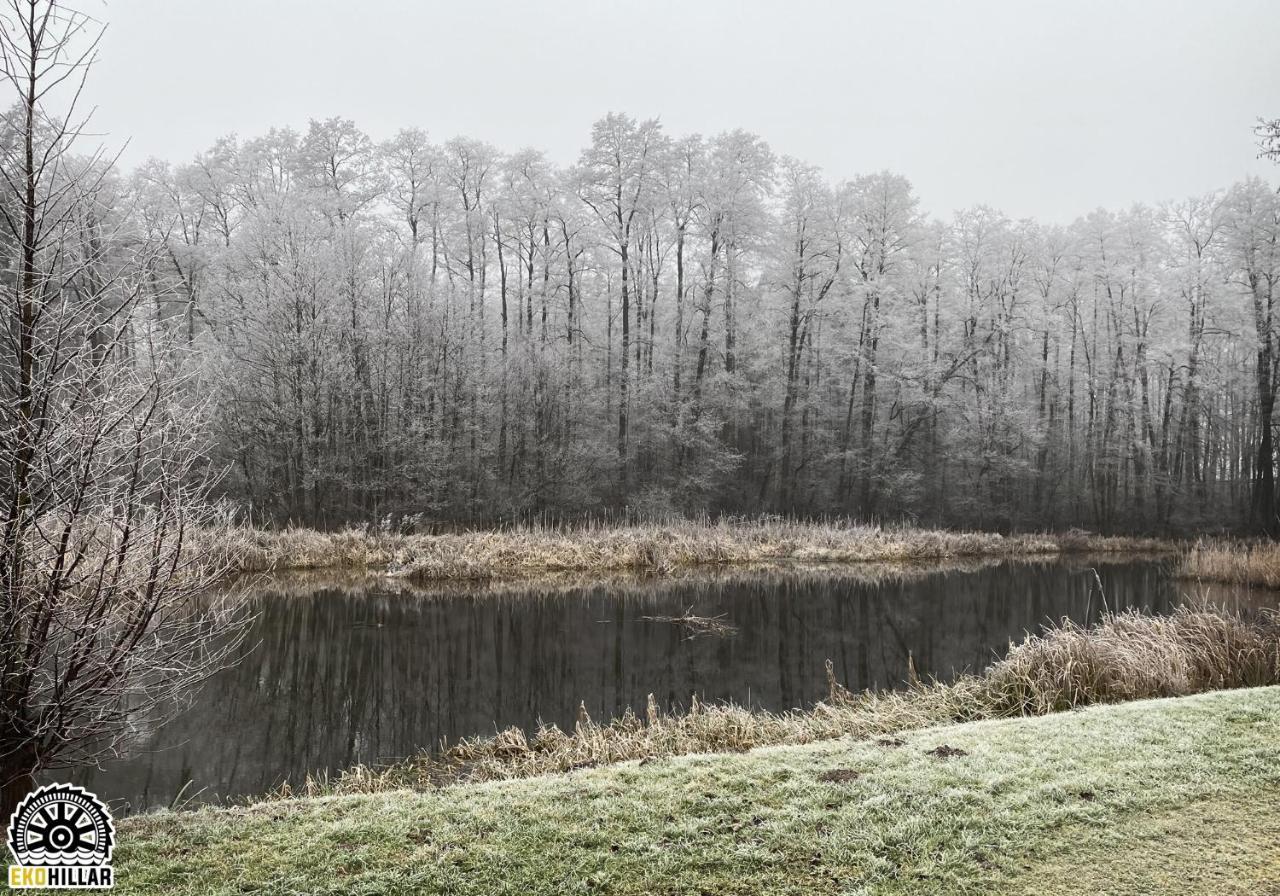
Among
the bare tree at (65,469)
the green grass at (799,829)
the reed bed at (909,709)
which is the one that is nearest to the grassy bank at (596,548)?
the reed bed at (909,709)

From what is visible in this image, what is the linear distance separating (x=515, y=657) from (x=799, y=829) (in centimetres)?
760

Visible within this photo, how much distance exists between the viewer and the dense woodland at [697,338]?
73.8 ft

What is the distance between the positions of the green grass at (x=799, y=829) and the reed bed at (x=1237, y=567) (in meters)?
15.0

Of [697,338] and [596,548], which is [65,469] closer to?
[596,548]

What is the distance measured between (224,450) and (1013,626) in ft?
67.0

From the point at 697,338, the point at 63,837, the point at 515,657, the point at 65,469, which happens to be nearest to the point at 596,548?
the point at 515,657

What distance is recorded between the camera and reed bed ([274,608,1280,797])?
19.7 ft

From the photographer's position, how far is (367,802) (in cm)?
424

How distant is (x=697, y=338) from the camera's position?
92.5ft

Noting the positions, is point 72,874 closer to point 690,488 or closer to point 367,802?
point 367,802

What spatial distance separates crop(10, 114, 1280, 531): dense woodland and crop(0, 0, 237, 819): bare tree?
1681 centimetres

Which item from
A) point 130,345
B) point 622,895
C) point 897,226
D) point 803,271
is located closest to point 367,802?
point 622,895

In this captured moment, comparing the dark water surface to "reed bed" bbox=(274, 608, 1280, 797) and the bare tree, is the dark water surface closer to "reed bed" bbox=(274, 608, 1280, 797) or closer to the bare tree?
"reed bed" bbox=(274, 608, 1280, 797)

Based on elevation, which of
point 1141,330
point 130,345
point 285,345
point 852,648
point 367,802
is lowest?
point 852,648
